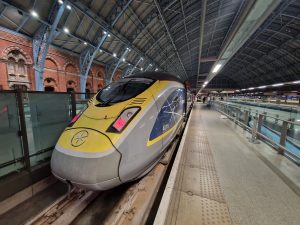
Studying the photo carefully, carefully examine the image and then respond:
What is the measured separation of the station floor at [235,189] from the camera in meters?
1.76

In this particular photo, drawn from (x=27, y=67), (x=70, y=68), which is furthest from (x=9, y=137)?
(x=70, y=68)

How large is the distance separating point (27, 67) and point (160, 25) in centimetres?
1233

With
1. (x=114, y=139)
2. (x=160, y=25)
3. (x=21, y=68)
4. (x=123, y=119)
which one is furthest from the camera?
(x=160, y=25)

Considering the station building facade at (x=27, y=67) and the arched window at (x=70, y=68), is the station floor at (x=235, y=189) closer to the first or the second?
the station building facade at (x=27, y=67)

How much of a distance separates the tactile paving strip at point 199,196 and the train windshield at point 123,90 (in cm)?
165

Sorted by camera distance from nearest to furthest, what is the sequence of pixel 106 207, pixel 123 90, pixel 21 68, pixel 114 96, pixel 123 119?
pixel 123 119, pixel 106 207, pixel 114 96, pixel 123 90, pixel 21 68

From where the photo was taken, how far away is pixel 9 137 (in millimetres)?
2484

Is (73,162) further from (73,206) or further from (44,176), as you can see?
(44,176)

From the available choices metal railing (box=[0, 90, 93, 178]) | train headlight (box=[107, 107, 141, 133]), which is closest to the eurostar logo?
train headlight (box=[107, 107, 141, 133])

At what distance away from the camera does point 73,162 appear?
6.12 ft

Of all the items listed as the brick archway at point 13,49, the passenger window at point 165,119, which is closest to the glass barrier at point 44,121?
the passenger window at point 165,119

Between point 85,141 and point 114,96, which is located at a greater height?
point 114,96

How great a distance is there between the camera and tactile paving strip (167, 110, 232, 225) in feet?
5.72

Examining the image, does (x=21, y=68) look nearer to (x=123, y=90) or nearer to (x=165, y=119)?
(x=123, y=90)
